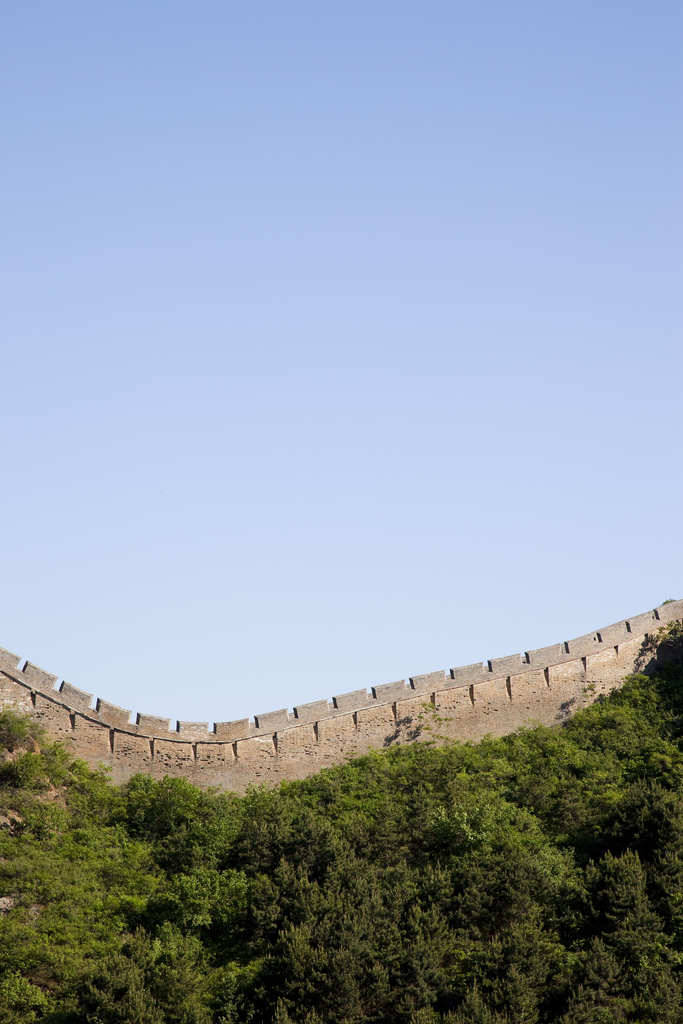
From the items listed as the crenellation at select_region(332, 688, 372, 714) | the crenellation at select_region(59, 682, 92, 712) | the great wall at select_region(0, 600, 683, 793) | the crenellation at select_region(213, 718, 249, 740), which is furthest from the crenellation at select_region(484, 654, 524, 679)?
the crenellation at select_region(59, 682, 92, 712)

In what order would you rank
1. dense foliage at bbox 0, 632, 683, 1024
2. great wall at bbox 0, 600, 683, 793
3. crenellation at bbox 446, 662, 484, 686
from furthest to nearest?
crenellation at bbox 446, 662, 484, 686 → great wall at bbox 0, 600, 683, 793 → dense foliage at bbox 0, 632, 683, 1024

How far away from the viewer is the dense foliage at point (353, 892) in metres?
25.3

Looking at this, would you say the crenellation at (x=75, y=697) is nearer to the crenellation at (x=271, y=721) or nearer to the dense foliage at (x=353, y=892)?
the dense foliage at (x=353, y=892)

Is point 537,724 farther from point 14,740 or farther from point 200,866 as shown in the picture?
point 14,740

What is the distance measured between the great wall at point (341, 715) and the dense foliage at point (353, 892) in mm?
789

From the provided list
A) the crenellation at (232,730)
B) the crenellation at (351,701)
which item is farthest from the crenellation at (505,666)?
the crenellation at (232,730)

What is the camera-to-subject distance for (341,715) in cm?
3484

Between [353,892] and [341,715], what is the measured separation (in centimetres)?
796

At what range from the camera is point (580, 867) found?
96.2 ft

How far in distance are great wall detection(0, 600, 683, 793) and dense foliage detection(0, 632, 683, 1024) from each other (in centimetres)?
79

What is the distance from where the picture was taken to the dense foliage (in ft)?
83.1

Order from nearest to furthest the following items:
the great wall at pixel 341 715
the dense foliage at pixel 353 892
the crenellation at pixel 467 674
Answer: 1. the dense foliage at pixel 353 892
2. the great wall at pixel 341 715
3. the crenellation at pixel 467 674

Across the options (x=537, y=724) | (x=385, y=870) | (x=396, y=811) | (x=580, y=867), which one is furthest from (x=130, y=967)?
(x=537, y=724)

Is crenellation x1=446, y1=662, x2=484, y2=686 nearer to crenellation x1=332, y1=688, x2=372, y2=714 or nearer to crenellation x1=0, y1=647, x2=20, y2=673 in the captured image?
crenellation x1=332, y1=688, x2=372, y2=714
